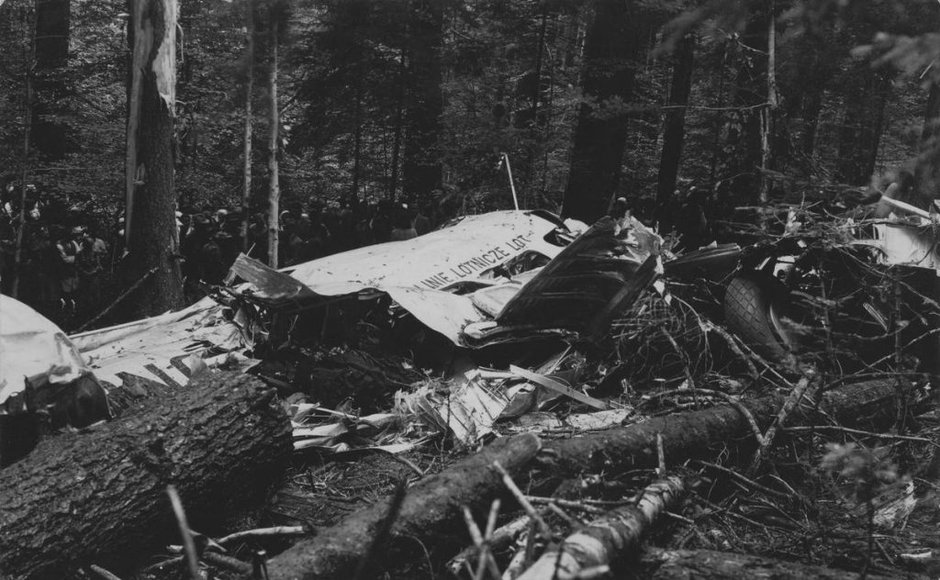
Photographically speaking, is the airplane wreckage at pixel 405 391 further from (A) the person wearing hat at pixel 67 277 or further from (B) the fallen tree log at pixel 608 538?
(A) the person wearing hat at pixel 67 277

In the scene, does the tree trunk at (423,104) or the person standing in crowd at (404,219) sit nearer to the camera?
the person standing in crowd at (404,219)

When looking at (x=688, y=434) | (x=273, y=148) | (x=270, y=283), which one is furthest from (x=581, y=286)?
(x=273, y=148)

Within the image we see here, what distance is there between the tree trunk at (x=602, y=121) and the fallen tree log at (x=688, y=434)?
752 centimetres

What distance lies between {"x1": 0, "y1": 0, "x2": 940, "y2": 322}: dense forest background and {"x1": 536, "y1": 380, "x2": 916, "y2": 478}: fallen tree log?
440 cm

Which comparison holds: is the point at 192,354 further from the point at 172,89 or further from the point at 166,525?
the point at 172,89

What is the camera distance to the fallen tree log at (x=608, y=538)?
7.66ft

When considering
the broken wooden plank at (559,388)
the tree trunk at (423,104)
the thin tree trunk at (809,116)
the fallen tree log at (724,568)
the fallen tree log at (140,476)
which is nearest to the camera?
the fallen tree log at (724,568)

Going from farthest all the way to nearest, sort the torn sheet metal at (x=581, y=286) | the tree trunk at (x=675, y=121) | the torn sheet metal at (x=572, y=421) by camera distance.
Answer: the tree trunk at (x=675, y=121)
the torn sheet metal at (x=581, y=286)
the torn sheet metal at (x=572, y=421)

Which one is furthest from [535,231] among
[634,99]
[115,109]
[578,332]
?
[115,109]

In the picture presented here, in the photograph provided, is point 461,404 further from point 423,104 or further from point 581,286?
point 423,104

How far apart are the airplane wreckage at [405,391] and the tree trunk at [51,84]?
7199 mm

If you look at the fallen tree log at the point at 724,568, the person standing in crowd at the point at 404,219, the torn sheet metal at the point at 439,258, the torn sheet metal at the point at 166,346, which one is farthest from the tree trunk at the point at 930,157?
the person standing in crowd at the point at 404,219

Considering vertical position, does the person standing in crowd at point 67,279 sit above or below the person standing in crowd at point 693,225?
below

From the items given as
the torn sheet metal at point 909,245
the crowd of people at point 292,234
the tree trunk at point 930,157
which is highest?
the tree trunk at point 930,157
